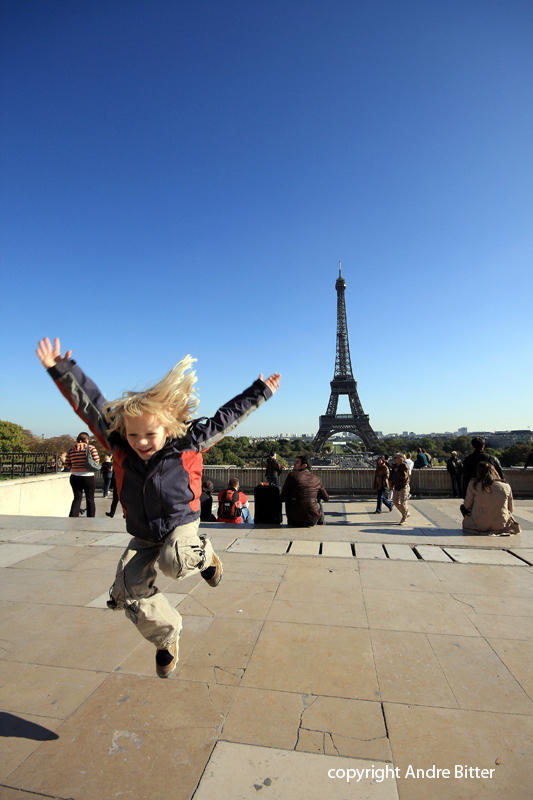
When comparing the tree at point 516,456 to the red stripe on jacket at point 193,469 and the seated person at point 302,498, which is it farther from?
the red stripe on jacket at point 193,469

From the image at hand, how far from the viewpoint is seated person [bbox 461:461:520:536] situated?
6617 millimetres

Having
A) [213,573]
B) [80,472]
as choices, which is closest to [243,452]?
[80,472]

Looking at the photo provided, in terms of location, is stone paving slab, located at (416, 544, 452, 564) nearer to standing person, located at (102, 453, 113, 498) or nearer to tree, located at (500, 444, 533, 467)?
standing person, located at (102, 453, 113, 498)

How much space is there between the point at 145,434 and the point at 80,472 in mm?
6421

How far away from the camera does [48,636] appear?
330 centimetres

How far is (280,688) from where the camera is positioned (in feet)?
8.67

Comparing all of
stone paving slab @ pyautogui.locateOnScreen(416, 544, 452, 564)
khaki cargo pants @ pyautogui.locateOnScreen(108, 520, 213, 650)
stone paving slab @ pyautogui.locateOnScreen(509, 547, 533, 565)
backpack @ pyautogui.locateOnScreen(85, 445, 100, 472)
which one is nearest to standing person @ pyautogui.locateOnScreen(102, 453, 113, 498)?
backpack @ pyautogui.locateOnScreen(85, 445, 100, 472)

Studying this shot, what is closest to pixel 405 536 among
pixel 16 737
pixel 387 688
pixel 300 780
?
pixel 387 688

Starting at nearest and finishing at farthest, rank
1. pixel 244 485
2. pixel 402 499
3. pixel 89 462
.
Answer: pixel 89 462 < pixel 402 499 < pixel 244 485

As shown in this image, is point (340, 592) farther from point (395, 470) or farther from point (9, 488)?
point (9, 488)

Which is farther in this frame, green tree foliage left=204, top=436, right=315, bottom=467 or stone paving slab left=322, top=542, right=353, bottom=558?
green tree foliage left=204, top=436, right=315, bottom=467

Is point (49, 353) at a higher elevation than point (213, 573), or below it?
higher

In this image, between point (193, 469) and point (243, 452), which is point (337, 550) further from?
point (243, 452)

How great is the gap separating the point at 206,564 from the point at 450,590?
2.80 metres
